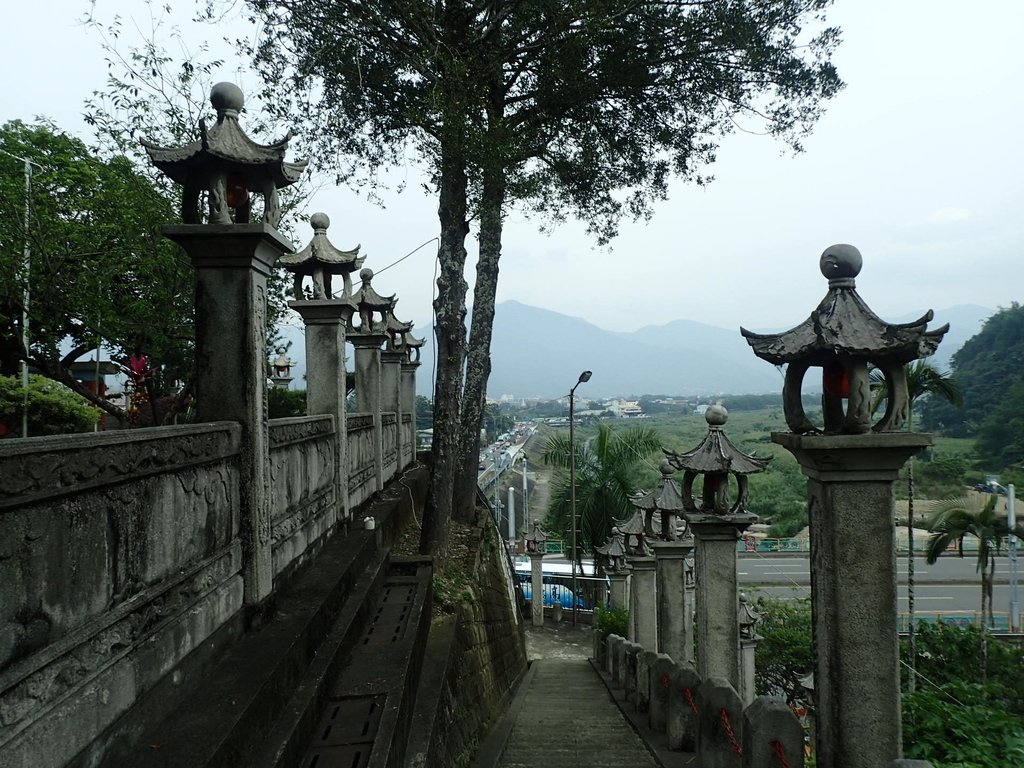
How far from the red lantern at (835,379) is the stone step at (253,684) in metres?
3.68

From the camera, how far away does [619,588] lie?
18.5m

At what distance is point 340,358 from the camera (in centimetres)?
776

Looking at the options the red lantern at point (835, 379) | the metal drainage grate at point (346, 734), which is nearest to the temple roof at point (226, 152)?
the metal drainage grate at point (346, 734)

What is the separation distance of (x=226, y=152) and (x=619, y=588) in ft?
54.6

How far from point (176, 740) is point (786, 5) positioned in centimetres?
1372

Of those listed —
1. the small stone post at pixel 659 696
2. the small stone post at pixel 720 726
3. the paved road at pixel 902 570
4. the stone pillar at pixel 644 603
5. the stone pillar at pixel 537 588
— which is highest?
the small stone post at pixel 720 726

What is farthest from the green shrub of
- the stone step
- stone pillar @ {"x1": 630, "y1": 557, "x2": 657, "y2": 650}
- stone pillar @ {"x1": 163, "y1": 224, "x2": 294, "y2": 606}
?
stone pillar @ {"x1": 163, "y1": 224, "x2": 294, "y2": 606}

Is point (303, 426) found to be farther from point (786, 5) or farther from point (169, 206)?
point (786, 5)

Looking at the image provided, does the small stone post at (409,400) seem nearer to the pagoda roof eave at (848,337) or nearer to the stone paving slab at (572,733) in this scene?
the stone paving slab at (572,733)

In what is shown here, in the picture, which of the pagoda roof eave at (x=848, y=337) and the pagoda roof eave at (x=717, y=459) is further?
the pagoda roof eave at (x=717, y=459)

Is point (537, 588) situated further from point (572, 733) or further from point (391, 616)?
point (391, 616)

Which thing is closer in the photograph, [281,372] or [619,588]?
[619,588]

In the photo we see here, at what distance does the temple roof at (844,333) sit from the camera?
3611 millimetres

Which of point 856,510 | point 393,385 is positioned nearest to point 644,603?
point 393,385
